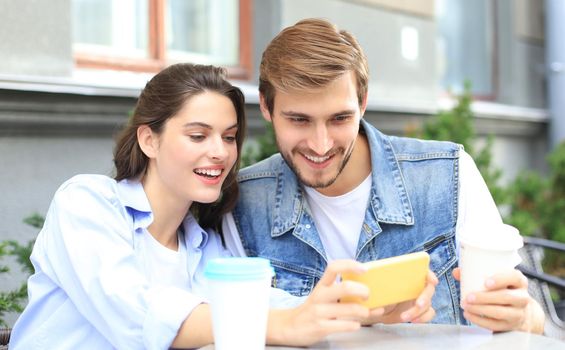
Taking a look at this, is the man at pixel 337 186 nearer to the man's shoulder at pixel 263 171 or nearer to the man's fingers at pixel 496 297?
the man's shoulder at pixel 263 171

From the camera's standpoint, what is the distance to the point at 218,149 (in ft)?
7.43

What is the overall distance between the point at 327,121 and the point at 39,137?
5.11 feet

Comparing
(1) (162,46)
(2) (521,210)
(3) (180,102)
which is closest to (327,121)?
(3) (180,102)

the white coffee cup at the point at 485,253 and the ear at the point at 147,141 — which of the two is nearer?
the white coffee cup at the point at 485,253

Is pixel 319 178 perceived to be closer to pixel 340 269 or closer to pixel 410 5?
pixel 340 269

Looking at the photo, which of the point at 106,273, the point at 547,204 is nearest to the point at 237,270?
the point at 106,273

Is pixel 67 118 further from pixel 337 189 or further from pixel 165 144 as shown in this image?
pixel 337 189

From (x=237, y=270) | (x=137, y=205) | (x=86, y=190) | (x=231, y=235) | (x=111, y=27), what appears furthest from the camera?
(x=111, y=27)

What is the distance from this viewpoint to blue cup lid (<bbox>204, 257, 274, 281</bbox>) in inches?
59.6

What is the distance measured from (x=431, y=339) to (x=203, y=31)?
3.09 m

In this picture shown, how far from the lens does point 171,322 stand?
1.84m

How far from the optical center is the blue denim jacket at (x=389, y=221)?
239 cm

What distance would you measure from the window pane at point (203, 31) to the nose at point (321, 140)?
87.8 inches

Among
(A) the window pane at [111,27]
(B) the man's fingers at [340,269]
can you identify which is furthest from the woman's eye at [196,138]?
(A) the window pane at [111,27]
